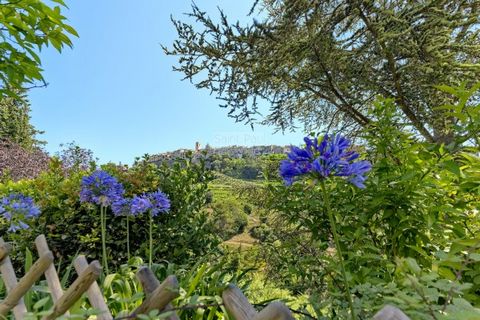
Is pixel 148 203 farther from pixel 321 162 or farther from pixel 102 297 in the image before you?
pixel 321 162

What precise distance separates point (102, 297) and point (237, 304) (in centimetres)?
70

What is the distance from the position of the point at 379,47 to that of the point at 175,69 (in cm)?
236

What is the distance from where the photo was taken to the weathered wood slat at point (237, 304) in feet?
2.76

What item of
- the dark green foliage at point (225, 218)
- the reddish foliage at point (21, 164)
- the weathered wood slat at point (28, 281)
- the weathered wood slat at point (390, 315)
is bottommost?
the dark green foliage at point (225, 218)

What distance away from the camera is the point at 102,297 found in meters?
1.32

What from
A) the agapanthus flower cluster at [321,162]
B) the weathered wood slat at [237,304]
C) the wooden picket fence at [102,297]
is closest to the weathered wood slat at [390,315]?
the wooden picket fence at [102,297]

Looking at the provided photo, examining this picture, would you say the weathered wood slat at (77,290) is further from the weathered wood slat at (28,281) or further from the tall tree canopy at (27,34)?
the tall tree canopy at (27,34)

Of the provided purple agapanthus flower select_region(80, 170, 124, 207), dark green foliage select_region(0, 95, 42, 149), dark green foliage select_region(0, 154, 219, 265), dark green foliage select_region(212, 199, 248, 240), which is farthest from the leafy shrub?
dark green foliage select_region(0, 95, 42, 149)

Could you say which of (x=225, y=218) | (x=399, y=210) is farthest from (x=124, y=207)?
(x=225, y=218)

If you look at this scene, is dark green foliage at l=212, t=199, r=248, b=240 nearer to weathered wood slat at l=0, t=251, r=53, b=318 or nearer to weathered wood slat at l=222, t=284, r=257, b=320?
weathered wood slat at l=0, t=251, r=53, b=318

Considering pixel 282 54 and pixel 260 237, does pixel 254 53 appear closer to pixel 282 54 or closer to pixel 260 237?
pixel 282 54

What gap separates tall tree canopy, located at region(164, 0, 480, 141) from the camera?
3.73 metres

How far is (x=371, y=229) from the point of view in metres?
2.12

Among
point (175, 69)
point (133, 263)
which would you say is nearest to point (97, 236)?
point (133, 263)
